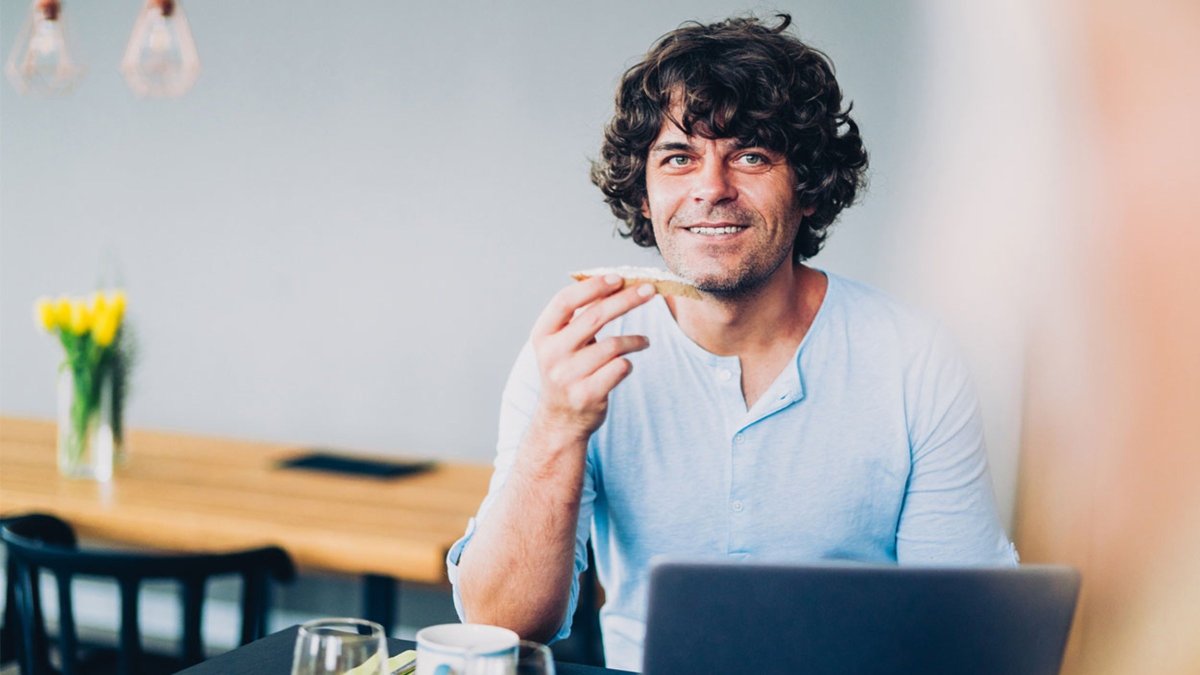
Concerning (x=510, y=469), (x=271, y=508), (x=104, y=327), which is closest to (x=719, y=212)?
(x=510, y=469)

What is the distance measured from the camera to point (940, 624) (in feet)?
2.10

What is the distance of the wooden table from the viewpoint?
1.68 meters

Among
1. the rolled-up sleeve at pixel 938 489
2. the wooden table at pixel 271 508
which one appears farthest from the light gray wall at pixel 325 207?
the rolled-up sleeve at pixel 938 489

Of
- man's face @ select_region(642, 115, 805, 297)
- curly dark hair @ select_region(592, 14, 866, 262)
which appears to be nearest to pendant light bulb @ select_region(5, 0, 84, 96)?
curly dark hair @ select_region(592, 14, 866, 262)

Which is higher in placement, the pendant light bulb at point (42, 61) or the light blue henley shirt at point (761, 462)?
the pendant light bulb at point (42, 61)

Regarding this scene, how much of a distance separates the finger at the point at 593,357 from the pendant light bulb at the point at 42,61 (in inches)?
76.3

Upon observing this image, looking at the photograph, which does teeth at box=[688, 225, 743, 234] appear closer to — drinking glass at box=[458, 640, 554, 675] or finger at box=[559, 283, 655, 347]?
finger at box=[559, 283, 655, 347]

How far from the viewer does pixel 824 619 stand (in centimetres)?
67

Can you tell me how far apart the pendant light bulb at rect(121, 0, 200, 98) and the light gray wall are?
31mm

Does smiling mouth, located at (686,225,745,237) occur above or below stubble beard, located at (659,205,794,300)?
above

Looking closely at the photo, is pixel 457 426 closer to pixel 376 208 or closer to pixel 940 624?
pixel 376 208

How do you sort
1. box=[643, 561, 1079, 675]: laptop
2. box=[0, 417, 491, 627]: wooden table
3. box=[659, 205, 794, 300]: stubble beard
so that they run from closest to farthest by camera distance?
box=[643, 561, 1079, 675]: laptop < box=[659, 205, 794, 300]: stubble beard < box=[0, 417, 491, 627]: wooden table

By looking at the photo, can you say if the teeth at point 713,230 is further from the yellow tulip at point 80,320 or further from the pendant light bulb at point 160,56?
the pendant light bulb at point 160,56

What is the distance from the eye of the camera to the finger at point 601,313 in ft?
3.43
